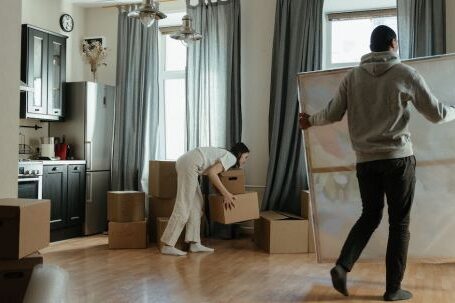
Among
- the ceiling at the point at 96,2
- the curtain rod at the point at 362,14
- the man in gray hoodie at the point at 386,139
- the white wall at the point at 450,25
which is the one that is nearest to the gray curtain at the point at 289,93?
the curtain rod at the point at 362,14

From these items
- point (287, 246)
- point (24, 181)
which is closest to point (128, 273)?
point (287, 246)

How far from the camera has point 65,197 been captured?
16.3ft

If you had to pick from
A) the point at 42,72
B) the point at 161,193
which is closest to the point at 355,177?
the point at 161,193

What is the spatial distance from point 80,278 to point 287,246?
177 centimetres

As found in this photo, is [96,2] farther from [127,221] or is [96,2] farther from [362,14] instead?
[362,14]

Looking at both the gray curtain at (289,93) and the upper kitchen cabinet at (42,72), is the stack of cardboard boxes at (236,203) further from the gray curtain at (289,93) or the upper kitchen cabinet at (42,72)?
the upper kitchen cabinet at (42,72)

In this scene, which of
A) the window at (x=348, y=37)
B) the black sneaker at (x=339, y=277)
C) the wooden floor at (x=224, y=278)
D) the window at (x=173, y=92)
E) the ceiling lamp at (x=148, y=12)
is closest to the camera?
the black sneaker at (x=339, y=277)

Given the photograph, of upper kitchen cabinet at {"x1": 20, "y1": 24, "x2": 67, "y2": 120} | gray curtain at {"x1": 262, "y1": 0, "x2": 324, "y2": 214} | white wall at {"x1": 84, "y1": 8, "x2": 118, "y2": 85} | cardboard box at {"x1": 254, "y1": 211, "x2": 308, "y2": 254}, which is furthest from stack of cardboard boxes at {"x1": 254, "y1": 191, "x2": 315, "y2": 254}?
white wall at {"x1": 84, "y1": 8, "x2": 118, "y2": 85}

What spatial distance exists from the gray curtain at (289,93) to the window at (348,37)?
42cm

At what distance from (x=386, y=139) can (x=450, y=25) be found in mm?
2383

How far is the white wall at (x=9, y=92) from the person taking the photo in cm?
213

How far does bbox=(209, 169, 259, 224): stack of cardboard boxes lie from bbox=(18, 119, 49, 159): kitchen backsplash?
2198 millimetres

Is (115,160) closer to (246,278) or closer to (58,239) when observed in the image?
(58,239)

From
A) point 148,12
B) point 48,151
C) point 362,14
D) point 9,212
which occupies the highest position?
point 362,14
